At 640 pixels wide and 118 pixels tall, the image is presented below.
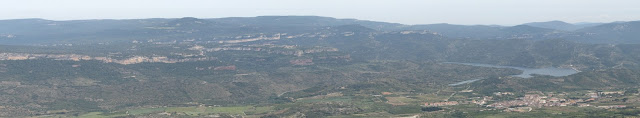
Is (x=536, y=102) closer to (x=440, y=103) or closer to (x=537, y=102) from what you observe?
(x=537, y=102)

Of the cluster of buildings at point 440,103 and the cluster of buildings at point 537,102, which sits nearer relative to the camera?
the cluster of buildings at point 537,102

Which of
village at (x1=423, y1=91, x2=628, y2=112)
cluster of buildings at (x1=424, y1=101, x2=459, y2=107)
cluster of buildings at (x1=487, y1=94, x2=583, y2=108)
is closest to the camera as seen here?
village at (x1=423, y1=91, x2=628, y2=112)

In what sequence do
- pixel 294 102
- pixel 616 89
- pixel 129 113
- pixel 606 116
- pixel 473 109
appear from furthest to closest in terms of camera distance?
pixel 616 89 < pixel 294 102 < pixel 129 113 < pixel 473 109 < pixel 606 116

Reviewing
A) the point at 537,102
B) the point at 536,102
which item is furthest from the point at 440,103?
the point at 537,102

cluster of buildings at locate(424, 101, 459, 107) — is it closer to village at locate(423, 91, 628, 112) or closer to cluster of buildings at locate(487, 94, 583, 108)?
village at locate(423, 91, 628, 112)

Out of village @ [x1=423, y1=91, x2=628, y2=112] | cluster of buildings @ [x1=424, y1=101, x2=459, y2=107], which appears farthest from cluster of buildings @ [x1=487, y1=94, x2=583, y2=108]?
cluster of buildings @ [x1=424, y1=101, x2=459, y2=107]

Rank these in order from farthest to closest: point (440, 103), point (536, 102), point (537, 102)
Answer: point (440, 103) → point (536, 102) → point (537, 102)

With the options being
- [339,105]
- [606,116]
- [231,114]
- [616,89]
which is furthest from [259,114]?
[616,89]

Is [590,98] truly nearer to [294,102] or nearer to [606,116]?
[606,116]

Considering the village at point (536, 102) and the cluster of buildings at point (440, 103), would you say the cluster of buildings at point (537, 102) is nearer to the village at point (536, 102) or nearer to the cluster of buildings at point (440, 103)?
the village at point (536, 102)

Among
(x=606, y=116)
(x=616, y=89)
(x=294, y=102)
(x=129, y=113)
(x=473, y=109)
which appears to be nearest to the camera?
(x=606, y=116)

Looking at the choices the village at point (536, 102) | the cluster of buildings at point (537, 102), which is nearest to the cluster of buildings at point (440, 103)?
the village at point (536, 102)
